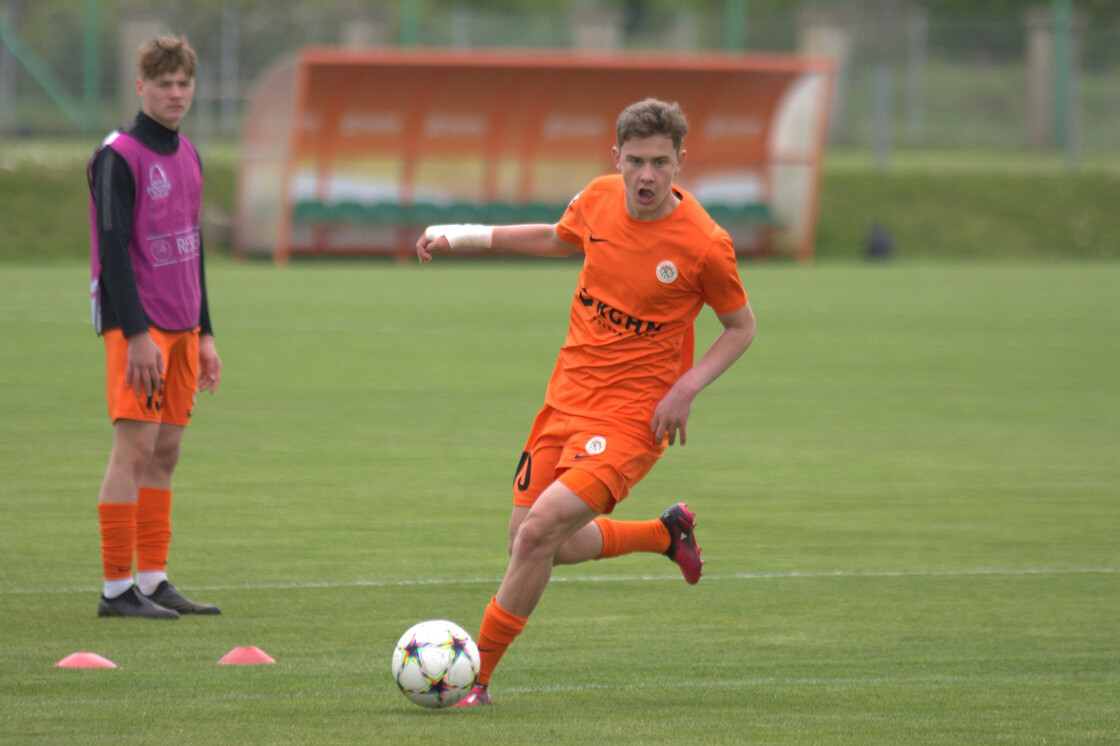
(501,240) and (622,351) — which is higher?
(501,240)

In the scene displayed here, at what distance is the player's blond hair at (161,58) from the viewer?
6332 millimetres

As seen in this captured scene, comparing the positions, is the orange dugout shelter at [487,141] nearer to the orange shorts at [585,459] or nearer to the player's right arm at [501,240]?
the player's right arm at [501,240]

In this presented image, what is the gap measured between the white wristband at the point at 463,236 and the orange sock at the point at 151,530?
1.72m

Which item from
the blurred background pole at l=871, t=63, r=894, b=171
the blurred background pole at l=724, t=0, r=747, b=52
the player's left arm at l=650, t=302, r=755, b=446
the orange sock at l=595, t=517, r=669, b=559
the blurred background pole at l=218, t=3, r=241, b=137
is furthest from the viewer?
the blurred background pole at l=724, t=0, r=747, b=52

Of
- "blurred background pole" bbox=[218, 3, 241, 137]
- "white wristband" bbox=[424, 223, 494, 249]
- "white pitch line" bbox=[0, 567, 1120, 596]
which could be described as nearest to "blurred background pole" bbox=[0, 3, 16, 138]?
"blurred background pole" bbox=[218, 3, 241, 137]

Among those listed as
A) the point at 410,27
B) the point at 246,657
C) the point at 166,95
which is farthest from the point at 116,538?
the point at 410,27

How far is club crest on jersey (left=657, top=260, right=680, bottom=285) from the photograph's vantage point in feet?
17.6

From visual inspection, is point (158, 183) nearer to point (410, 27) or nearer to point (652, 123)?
point (652, 123)

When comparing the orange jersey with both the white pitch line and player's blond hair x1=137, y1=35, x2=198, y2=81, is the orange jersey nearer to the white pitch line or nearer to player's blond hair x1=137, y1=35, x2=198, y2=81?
the white pitch line

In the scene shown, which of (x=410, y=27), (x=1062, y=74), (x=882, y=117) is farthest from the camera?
(x=1062, y=74)

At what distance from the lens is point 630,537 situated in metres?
6.07

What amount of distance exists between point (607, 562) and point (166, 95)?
116 inches

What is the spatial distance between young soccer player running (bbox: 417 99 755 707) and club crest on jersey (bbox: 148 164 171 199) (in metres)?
1.38

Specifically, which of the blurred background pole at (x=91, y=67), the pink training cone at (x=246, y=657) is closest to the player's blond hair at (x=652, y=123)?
the pink training cone at (x=246, y=657)
